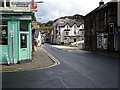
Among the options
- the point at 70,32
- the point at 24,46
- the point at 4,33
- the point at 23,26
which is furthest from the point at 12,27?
the point at 70,32

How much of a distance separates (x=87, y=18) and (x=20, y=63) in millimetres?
28450

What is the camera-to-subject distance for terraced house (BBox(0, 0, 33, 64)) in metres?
12.6

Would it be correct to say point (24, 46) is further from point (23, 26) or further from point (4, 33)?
point (4, 33)

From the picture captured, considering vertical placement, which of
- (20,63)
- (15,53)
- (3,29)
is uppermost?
(3,29)

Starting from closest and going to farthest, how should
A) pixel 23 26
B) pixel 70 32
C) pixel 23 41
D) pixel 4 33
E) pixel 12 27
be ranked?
1. pixel 12 27
2. pixel 4 33
3. pixel 23 26
4. pixel 23 41
5. pixel 70 32

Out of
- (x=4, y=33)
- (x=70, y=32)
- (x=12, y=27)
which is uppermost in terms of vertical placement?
(x=70, y=32)

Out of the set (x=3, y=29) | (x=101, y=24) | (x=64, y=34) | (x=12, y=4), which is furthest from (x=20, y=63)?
(x=64, y=34)

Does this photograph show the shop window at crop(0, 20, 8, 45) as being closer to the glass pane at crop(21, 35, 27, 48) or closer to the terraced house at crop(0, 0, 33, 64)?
the terraced house at crop(0, 0, 33, 64)

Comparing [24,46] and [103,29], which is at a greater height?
[103,29]

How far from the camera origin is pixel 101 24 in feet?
98.2

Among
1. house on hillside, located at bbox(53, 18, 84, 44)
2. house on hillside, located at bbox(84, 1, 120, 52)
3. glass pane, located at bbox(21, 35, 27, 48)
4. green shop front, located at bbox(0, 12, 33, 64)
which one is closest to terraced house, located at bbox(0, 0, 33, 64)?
green shop front, located at bbox(0, 12, 33, 64)

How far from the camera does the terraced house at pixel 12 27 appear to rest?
41.3ft

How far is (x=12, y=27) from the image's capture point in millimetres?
12695

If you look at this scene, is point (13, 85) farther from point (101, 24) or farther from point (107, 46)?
point (101, 24)
